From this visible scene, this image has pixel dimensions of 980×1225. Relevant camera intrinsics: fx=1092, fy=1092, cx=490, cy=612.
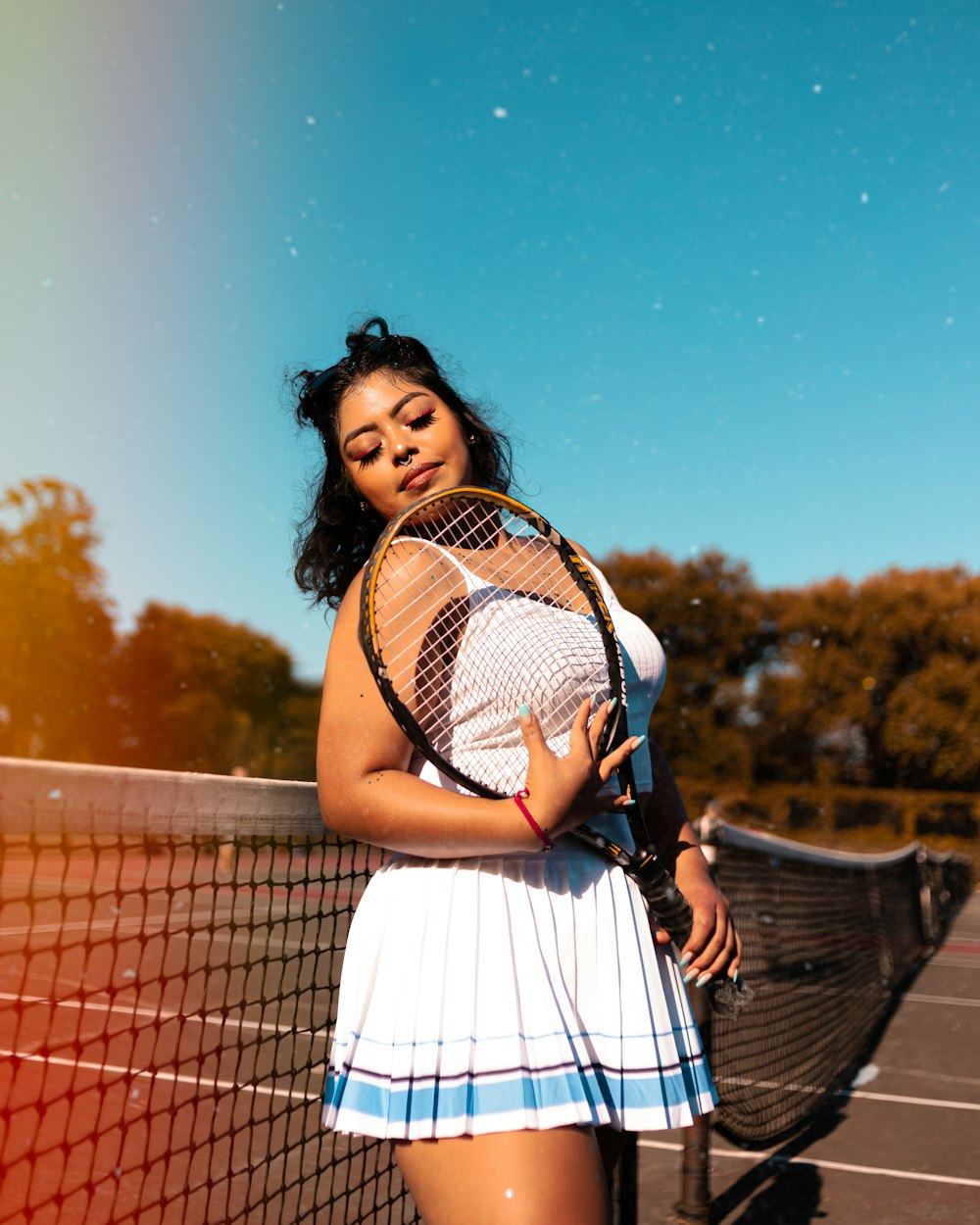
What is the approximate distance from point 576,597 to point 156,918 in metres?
14.3

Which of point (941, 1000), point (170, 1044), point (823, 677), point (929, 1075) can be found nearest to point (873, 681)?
point (823, 677)

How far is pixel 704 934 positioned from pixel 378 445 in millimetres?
953

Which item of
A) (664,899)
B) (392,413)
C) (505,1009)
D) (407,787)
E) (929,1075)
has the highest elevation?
(392,413)

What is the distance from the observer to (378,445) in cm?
186

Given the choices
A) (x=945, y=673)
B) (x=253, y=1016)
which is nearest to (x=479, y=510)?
(x=253, y=1016)

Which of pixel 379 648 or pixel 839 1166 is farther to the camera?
pixel 839 1166

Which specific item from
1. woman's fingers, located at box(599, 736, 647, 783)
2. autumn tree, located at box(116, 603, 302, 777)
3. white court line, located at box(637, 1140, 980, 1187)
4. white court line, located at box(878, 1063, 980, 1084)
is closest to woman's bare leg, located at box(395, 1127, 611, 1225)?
woman's fingers, located at box(599, 736, 647, 783)

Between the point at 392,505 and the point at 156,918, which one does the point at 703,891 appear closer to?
the point at 392,505

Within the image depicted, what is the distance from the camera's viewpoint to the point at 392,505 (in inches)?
73.7

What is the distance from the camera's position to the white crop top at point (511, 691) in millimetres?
1571

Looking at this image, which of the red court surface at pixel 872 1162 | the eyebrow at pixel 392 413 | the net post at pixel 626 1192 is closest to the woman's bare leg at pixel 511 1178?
the eyebrow at pixel 392 413

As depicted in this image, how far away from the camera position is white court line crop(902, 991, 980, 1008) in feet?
30.4

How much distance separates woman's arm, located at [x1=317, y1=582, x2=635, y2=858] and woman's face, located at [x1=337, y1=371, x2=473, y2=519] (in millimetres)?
390

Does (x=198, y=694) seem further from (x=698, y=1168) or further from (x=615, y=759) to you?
(x=615, y=759)
